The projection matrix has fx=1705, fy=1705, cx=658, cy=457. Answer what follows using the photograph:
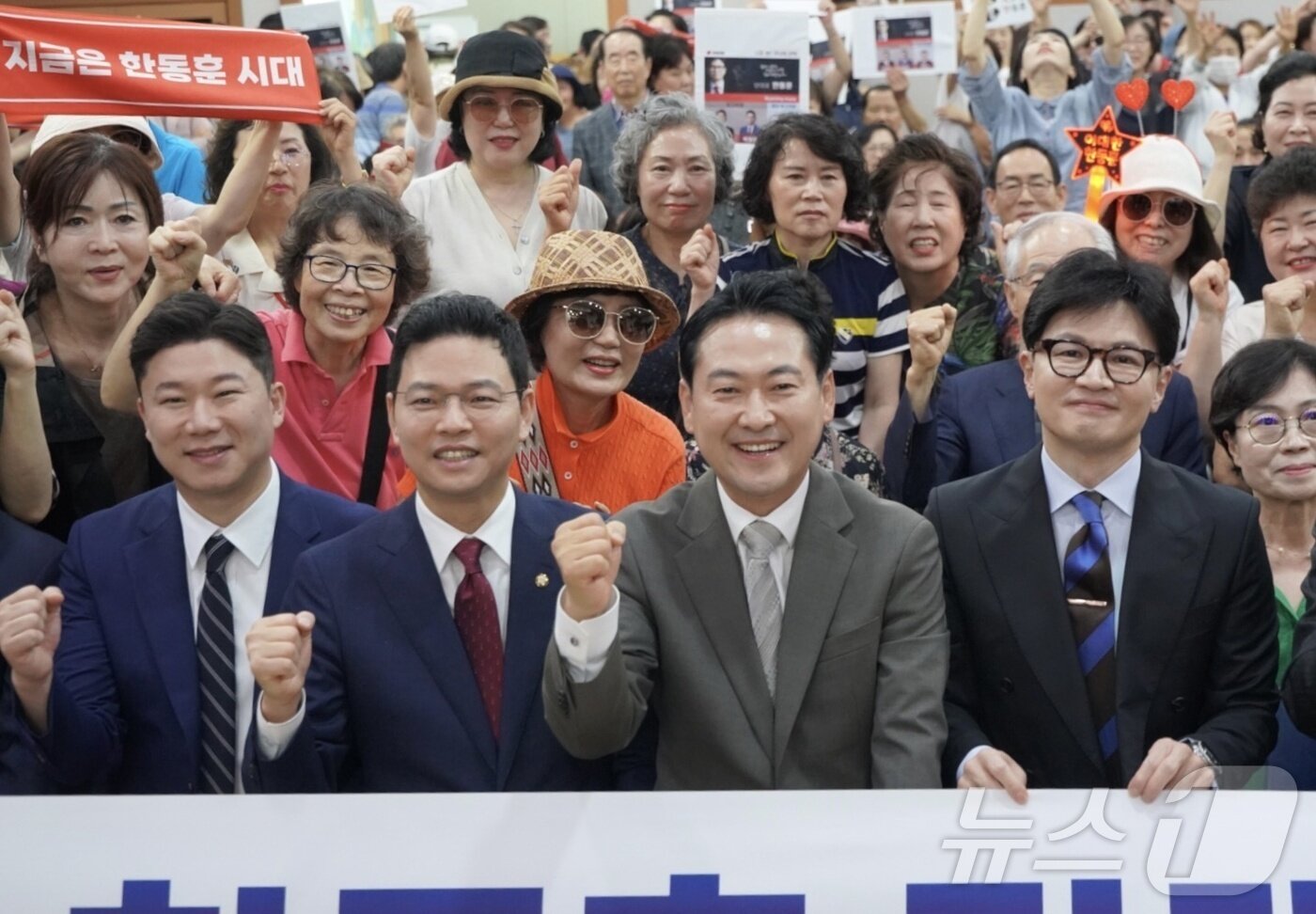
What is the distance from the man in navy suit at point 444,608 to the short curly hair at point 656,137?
6.58ft

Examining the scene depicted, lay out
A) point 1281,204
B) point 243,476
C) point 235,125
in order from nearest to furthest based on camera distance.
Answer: point 243,476, point 1281,204, point 235,125

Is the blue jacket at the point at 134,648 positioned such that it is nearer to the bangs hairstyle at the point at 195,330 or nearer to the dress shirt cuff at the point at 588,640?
the bangs hairstyle at the point at 195,330

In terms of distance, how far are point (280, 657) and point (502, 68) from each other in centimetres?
275

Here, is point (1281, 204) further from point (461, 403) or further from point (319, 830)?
point (319, 830)

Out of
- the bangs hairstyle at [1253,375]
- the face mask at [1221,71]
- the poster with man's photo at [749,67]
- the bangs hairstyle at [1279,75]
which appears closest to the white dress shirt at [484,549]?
the bangs hairstyle at [1253,375]

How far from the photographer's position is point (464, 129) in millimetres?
5156

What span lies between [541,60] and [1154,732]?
2916 mm

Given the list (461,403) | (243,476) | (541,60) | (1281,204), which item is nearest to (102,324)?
(243,476)

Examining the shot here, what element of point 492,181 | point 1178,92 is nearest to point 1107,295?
point 492,181

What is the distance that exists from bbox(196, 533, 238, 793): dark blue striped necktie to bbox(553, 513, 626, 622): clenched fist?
772mm

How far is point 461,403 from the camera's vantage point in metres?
3.13

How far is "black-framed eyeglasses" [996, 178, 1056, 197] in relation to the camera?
5715 mm

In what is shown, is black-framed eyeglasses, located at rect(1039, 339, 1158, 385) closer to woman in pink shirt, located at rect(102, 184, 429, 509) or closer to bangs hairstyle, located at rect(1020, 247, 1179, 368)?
bangs hairstyle, located at rect(1020, 247, 1179, 368)

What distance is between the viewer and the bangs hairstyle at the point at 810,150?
192 inches
